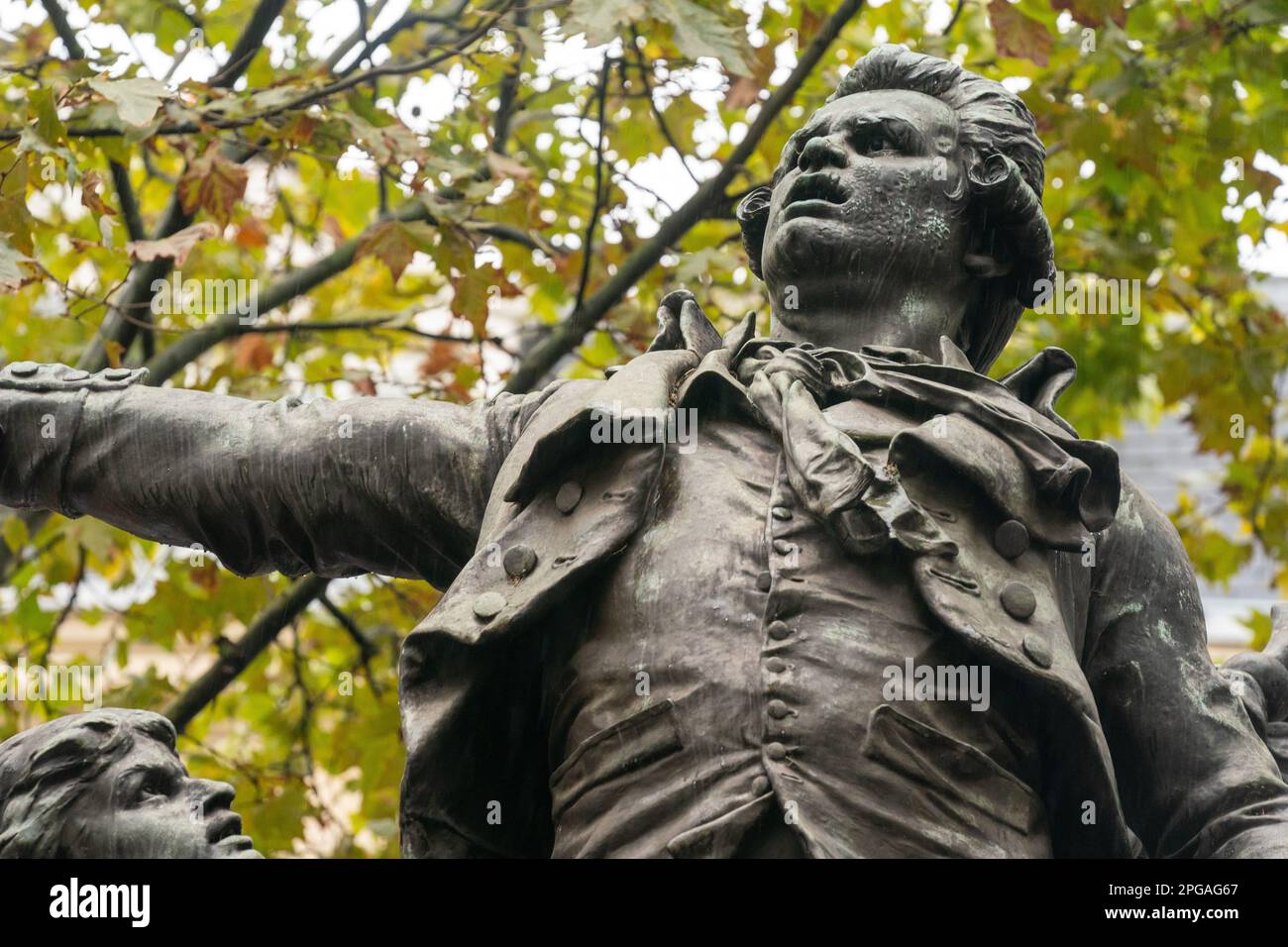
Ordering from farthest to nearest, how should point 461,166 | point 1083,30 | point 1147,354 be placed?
point 1147,354, point 1083,30, point 461,166

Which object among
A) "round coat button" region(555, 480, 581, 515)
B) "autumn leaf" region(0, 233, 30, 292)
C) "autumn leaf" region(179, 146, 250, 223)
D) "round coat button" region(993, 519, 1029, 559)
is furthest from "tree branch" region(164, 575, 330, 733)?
"round coat button" region(993, 519, 1029, 559)

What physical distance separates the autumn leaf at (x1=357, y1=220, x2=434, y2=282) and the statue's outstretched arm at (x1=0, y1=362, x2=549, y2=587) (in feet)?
14.3

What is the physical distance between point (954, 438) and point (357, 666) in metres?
6.58

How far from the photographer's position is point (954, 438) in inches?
191

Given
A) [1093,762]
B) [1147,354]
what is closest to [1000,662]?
[1093,762]

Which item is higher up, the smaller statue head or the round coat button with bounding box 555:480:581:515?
the round coat button with bounding box 555:480:581:515

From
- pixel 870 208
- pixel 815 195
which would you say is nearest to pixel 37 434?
pixel 815 195

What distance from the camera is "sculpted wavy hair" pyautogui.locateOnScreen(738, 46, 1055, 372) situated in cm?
564

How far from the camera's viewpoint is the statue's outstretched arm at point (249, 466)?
204 inches

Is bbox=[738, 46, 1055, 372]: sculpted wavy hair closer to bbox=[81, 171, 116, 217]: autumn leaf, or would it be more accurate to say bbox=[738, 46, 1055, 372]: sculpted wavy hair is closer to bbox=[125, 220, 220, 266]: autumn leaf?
bbox=[81, 171, 116, 217]: autumn leaf
